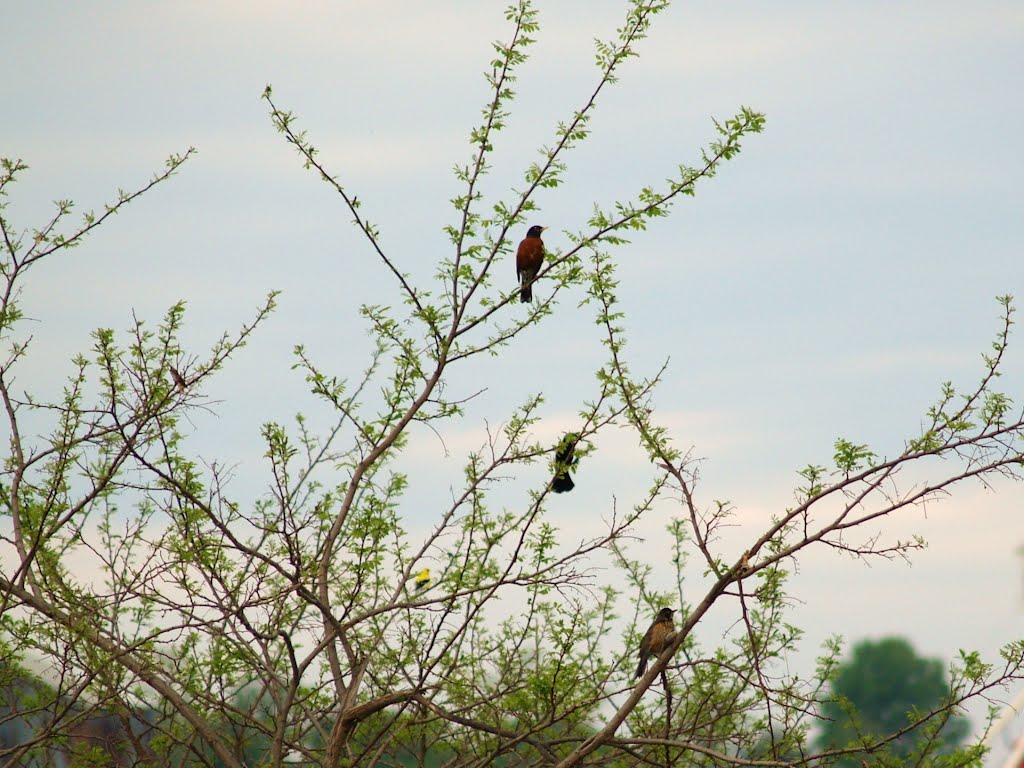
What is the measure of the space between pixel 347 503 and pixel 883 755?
309 cm

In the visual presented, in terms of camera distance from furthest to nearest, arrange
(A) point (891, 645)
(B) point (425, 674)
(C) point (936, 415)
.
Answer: (A) point (891, 645) → (B) point (425, 674) → (C) point (936, 415)

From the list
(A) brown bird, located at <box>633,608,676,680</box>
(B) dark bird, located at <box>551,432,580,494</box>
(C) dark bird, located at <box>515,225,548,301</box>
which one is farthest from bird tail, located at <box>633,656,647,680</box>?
(C) dark bird, located at <box>515,225,548,301</box>

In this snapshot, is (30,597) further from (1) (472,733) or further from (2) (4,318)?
(1) (472,733)

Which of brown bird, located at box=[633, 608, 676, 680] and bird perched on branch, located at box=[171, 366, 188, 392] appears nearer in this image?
bird perched on branch, located at box=[171, 366, 188, 392]

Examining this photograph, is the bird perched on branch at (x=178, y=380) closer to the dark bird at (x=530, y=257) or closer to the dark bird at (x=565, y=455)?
the dark bird at (x=565, y=455)

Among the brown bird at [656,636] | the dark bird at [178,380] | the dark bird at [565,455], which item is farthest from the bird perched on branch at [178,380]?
the brown bird at [656,636]

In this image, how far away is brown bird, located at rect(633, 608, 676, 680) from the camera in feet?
28.7

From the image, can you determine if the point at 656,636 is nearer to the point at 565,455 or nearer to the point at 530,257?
the point at 565,455

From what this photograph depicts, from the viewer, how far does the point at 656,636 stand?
8.87 meters

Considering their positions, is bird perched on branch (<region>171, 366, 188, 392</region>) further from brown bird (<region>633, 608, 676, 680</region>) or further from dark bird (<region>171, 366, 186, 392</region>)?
brown bird (<region>633, 608, 676, 680</region>)

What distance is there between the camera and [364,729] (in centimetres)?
891

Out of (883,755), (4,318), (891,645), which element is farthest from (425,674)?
(891,645)

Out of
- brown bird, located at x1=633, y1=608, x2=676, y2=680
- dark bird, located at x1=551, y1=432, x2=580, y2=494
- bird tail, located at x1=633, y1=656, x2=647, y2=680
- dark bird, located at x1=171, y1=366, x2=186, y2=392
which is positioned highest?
dark bird, located at x1=171, y1=366, x2=186, y2=392

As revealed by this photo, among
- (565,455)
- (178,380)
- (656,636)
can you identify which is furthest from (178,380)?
(656,636)
